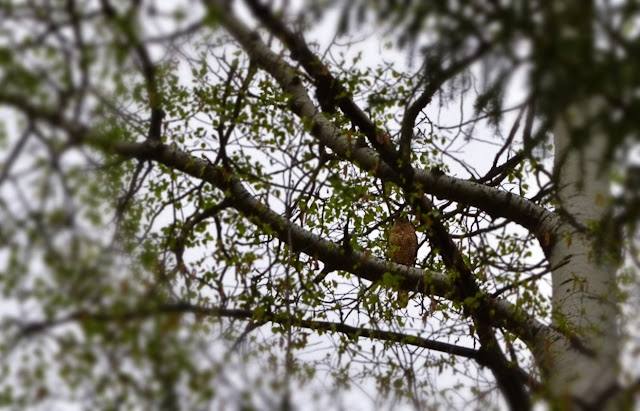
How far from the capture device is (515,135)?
3674mm

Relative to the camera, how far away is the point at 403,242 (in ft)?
13.5

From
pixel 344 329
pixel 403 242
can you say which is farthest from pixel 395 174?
pixel 344 329

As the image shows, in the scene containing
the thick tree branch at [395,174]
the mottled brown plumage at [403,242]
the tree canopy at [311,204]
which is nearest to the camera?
the tree canopy at [311,204]

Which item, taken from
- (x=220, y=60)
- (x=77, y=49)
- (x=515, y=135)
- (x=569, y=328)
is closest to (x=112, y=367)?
(x=77, y=49)

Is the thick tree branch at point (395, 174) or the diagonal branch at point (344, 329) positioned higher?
the thick tree branch at point (395, 174)

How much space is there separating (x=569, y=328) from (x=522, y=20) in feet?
6.68

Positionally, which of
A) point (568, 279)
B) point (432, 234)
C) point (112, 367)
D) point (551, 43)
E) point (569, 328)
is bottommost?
point (112, 367)

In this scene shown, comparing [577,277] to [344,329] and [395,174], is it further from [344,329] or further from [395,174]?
[344,329]

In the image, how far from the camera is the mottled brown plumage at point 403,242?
4.12m

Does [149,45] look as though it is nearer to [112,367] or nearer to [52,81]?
[52,81]

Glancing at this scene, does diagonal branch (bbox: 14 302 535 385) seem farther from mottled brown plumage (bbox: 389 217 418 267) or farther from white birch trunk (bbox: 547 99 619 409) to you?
mottled brown plumage (bbox: 389 217 418 267)

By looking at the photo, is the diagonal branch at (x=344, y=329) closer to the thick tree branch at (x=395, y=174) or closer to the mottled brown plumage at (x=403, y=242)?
the mottled brown plumage at (x=403, y=242)

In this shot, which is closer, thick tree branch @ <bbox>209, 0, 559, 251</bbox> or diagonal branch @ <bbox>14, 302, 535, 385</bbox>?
diagonal branch @ <bbox>14, 302, 535, 385</bbox>

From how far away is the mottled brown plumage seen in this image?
412cm
